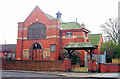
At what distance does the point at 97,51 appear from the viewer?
42.9 metres

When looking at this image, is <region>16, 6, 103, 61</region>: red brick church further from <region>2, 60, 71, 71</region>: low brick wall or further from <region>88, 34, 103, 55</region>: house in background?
<region>2, 60, 71, 71</region>: low brick wall

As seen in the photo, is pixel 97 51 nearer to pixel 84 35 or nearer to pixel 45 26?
pixel 84 35

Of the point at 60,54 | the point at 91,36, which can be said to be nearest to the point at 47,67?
the point at 60,54

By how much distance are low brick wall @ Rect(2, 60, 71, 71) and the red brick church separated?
588 centimetres

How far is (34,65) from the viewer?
31703 millimetres

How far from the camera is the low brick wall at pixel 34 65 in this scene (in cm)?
2893

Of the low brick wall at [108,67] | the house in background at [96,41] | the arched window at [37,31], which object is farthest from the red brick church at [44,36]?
the low brick wall at [108,67]

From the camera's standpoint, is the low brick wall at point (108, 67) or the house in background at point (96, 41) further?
the house in background at point (96, 41)

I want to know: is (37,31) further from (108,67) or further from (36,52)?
(108,67)

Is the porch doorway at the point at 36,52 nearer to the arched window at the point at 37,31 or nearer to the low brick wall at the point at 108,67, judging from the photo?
the arched window at the point at 37,31

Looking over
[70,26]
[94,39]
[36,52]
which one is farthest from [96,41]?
[36,52]

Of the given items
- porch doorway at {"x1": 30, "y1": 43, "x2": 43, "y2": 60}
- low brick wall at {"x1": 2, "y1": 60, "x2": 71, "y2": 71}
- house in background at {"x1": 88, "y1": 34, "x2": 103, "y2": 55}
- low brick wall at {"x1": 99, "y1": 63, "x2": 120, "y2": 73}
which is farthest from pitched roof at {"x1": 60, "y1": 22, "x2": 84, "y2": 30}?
low brick wall at {"x1": 99, "y1": 63, "x2": 120, "y2": 73}

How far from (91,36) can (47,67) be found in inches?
816

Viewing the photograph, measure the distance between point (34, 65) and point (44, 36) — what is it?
A: 31.1 feet
